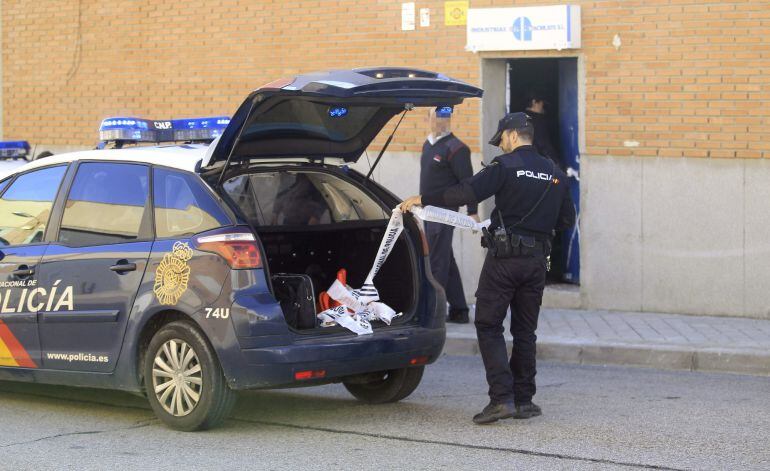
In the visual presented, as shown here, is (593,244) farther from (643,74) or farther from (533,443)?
(533,443)

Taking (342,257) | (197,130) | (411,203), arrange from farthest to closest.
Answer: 1. (197,130)
2. (342,257)
3. (411,203)

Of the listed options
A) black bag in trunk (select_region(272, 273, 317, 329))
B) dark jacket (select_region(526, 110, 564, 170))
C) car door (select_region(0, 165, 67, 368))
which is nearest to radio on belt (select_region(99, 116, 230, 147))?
car door (select_region(0, 165, 67, 368))

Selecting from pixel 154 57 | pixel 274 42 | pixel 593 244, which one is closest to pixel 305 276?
pixel 593 244

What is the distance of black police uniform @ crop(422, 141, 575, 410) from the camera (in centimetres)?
709

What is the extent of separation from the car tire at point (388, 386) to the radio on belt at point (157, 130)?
189 centimetres

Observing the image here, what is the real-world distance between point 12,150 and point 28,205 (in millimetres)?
2335

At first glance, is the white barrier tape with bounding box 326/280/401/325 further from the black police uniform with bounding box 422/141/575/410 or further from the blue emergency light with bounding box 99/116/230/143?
the blue emergency light with bounding box 99/116/230/143

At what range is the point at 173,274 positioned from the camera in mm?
6820

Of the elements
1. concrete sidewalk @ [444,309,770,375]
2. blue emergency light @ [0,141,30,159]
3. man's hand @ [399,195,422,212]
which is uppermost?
blue emergency light @ [0,141,30,159]

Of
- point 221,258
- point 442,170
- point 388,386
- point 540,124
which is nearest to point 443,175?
point 442,170

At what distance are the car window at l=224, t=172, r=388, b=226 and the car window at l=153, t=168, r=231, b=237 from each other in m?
0.59

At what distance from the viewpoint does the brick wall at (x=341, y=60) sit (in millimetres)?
11398

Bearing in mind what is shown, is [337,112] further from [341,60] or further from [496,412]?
[341,60]

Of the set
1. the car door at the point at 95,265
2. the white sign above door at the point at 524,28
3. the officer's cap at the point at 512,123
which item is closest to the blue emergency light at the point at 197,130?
the car door at the point at 95,265
